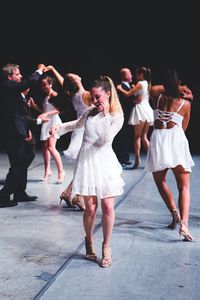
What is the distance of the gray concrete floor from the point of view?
440 cm

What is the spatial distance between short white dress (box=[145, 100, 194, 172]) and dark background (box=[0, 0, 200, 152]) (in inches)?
326

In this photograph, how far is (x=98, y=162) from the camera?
4980 millimetres

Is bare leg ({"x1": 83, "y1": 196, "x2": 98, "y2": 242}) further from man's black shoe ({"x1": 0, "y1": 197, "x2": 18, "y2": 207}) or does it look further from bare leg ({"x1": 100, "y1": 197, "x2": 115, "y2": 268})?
man's black shoe ({"x1": 0, "y1": 197, "x2": 18, "y2": 207})

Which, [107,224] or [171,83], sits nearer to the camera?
[107,224]

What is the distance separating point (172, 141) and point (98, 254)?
1.34 meters

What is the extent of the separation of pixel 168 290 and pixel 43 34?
35.9 feet

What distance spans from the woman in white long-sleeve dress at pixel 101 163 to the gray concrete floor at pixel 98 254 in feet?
1.02

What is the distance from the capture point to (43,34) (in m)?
14.5

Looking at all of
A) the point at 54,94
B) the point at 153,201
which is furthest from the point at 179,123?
the point at 54,94

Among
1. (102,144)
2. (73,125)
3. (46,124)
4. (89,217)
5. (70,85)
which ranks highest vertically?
(70,85)

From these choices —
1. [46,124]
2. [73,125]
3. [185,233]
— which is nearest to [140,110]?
[46,124]

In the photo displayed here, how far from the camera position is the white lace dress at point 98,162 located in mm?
4918

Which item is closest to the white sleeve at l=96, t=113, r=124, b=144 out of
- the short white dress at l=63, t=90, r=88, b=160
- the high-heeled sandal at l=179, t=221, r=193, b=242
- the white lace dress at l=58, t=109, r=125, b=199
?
the white lace dress at l=58, t=109, r=125, b=199

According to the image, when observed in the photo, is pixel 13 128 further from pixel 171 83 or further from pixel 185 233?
pixel 185 233
